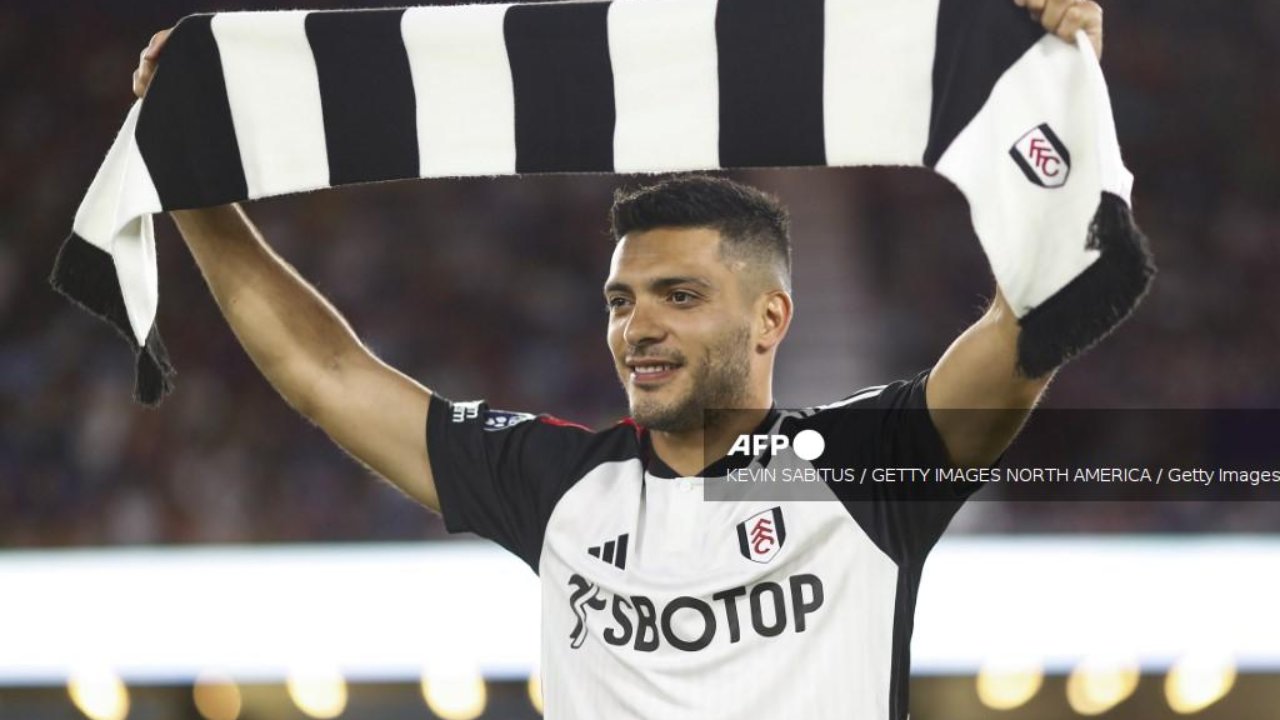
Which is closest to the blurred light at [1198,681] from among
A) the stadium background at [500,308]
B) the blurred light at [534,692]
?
the stadium background at [500,308]

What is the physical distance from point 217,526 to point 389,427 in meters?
3.81

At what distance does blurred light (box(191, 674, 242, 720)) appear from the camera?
15.4ft

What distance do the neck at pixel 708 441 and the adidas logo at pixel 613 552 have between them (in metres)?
0.13

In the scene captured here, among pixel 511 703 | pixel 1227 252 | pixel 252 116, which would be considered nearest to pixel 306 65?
pixel 252 116

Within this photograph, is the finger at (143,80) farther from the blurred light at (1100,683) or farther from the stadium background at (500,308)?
the blurred light at (1100,683)

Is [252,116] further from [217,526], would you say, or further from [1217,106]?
[1217,106]

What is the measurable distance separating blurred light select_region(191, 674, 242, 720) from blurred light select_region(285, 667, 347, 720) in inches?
7.6

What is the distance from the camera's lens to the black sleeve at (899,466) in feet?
6.05

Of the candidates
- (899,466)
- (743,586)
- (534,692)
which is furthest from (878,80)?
(534,692)

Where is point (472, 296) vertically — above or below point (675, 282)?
above

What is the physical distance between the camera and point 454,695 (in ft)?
15.4

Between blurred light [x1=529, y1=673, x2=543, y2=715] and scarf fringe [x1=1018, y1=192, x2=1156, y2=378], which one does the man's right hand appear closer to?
scarf fringe [x1=1018, y1=192, x2=1156, y2=378]

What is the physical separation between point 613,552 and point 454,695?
9.60ft

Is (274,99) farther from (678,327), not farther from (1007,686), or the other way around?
(1007,686)
